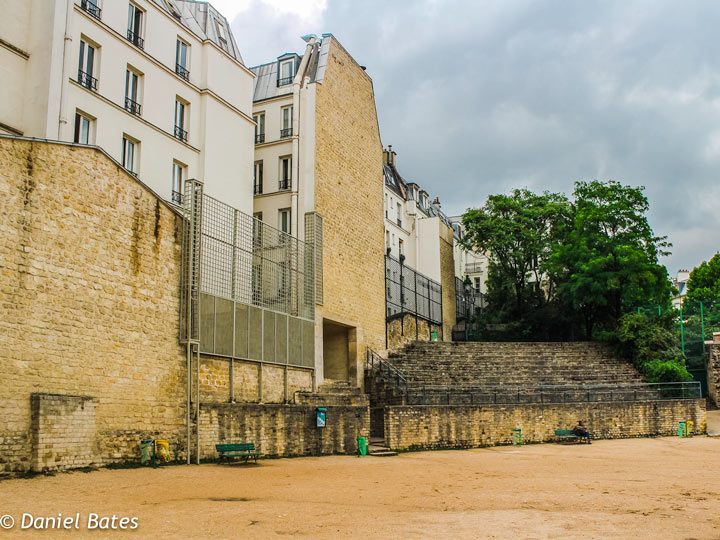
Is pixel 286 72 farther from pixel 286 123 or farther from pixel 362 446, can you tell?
pixel 362 446

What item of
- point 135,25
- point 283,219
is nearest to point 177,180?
point 135,25

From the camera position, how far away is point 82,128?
781 inches

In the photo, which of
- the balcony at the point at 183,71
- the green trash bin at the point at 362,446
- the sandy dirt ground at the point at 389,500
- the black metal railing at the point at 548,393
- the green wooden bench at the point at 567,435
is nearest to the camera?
the sandy dirt ground at the point at 389,500

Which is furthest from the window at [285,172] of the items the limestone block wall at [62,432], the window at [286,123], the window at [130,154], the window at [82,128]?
the limestone block wall at [62,432]

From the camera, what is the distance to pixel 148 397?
1582 cm

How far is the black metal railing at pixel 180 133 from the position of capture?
925 inches

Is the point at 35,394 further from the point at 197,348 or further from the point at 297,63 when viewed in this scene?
the point at 297,63

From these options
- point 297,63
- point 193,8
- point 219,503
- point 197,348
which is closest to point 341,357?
point 197,348

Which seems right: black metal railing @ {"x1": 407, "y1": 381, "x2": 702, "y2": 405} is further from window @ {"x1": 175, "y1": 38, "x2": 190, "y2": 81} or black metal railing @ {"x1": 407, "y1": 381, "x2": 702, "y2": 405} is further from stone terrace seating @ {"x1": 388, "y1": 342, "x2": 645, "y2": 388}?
window @ {"x1": 175, "y1": 38, "x2": 190, "y2": 81}

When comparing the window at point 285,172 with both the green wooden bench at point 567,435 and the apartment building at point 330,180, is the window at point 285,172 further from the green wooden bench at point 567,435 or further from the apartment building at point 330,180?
the green wooden bench at point 567,435

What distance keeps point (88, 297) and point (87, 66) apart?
8.90 m

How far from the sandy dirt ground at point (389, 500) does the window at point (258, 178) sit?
45.2ft

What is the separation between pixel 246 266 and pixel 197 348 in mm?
3514

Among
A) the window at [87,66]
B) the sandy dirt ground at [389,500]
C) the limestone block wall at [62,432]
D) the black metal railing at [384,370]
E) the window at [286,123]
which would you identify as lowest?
the sandy dirt ground at [389,500]
